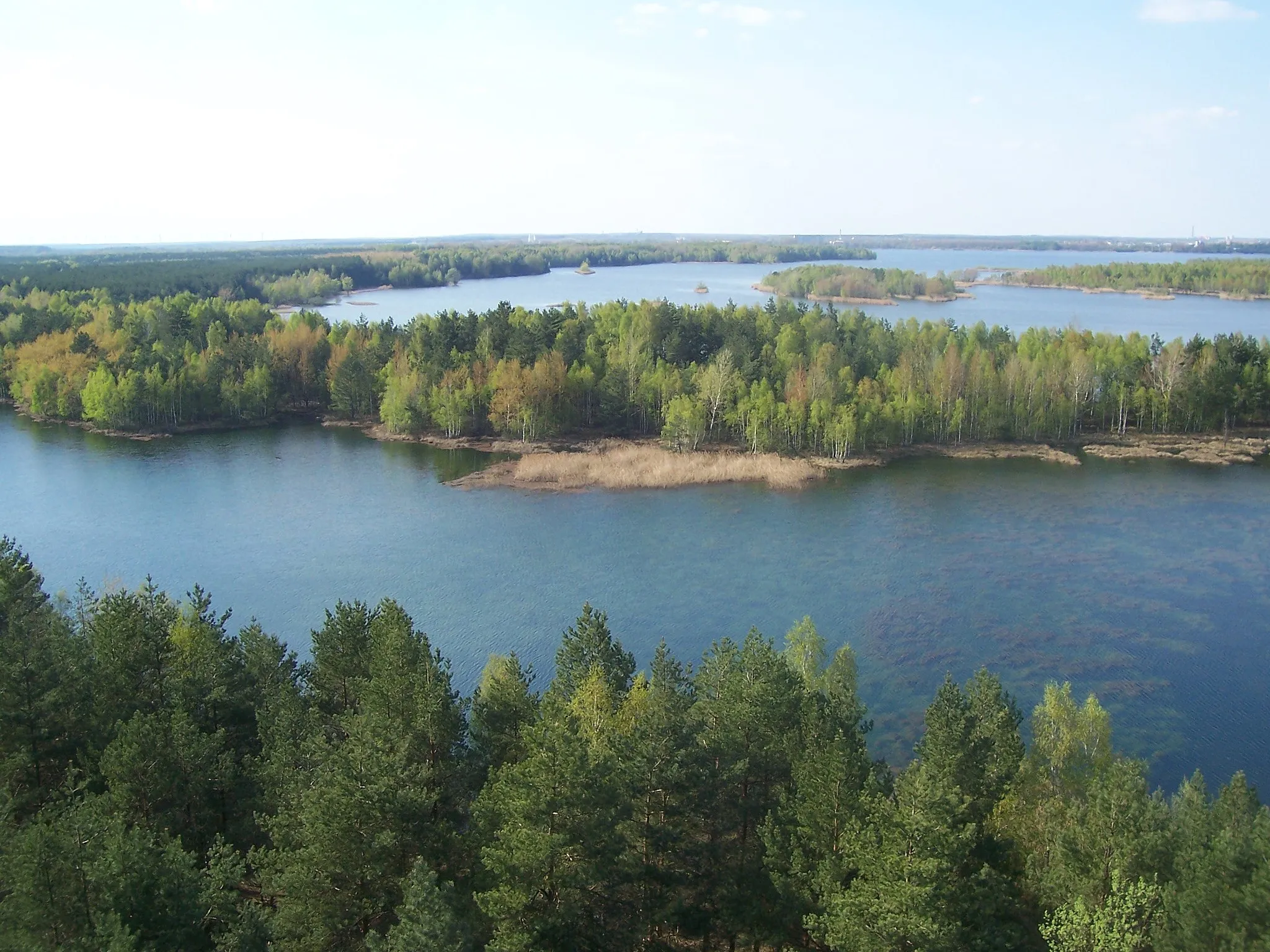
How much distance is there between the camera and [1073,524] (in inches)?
1125

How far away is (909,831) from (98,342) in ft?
159

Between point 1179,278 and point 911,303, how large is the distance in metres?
34.1

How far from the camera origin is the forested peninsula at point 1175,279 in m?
97.4

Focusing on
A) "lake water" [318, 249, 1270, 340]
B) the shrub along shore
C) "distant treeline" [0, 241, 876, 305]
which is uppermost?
Answer: "distant treeline" [0, 241, 876, 305]

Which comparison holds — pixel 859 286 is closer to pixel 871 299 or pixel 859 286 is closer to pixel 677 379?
pixel 871 299

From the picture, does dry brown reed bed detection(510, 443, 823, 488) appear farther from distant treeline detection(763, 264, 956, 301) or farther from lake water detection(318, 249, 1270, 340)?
distant treeline detection(763, 264, 956, 301)

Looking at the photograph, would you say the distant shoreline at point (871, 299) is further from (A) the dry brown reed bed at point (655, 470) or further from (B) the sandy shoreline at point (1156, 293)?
(A) the dry brown reed bed at point (655, 470)

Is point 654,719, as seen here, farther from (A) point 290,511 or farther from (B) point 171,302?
(B) point 171,302

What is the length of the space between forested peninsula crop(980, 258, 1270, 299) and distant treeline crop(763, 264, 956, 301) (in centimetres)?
2145

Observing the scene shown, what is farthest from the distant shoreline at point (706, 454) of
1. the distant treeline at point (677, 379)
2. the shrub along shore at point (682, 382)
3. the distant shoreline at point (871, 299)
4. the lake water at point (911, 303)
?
A: the distant shoreline at point (871, 299)

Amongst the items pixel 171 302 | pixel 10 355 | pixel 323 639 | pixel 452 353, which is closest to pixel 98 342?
pixel 10 355

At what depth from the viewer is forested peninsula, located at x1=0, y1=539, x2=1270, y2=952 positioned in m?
8.67

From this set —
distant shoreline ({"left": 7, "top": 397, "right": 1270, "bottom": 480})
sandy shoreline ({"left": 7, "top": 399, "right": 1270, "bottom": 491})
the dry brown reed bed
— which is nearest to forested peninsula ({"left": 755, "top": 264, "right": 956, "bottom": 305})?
distant shoreline ({"left": 7, "top": 397, "right": 1270, "bottom": 480})

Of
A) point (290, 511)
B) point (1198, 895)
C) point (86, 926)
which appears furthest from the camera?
point (290, 511)
